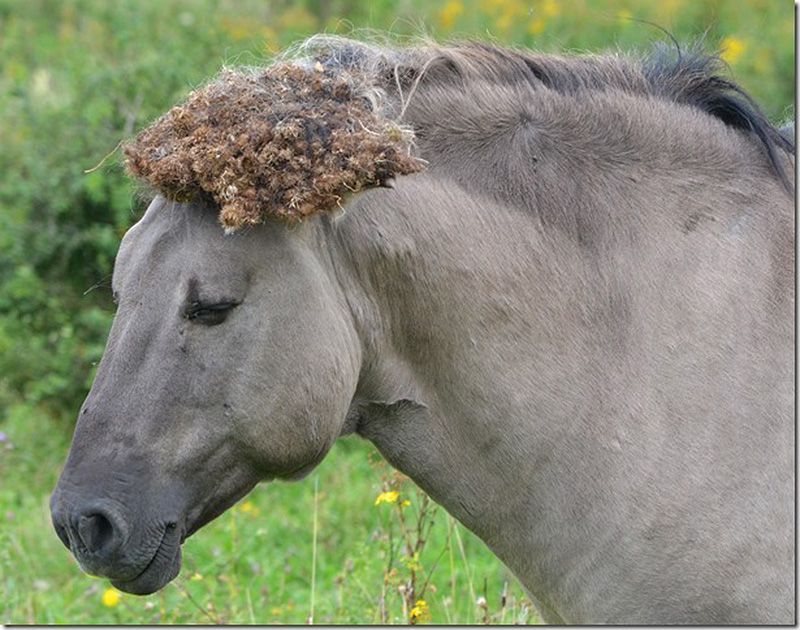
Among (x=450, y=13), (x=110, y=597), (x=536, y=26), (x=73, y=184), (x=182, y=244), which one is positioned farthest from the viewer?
(x=450, y=13)

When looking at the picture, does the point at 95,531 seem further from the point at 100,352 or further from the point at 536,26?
the point at 536,26

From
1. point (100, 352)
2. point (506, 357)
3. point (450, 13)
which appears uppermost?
point (506, 357)

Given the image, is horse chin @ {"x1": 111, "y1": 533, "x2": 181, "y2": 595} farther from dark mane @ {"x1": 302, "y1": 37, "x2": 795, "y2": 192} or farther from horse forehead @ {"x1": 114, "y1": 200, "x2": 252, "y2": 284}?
dark mane @ {"x1": 302, "y1": 37, "x2": 795, "y2": 192}

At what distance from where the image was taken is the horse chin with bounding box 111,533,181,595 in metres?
2.88

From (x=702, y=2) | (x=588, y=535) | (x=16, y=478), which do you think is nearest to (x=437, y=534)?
(x=16, y=478)

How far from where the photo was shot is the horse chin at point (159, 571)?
9.46ft

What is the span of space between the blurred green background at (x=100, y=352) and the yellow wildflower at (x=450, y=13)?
1.83 meters

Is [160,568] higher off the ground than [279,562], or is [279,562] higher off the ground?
[160,568]

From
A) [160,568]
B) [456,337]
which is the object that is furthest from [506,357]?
[160,568]

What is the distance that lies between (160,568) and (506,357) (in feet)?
3.18

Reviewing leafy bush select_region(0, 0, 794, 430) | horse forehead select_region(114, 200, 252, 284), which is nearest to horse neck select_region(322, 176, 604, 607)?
horse forehead select_region(114, 200, 252, 284)

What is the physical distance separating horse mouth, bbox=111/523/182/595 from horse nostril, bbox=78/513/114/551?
0.12m

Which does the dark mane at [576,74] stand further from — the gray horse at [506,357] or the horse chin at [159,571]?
the horse chin at [159,571]

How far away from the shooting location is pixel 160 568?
290cm
